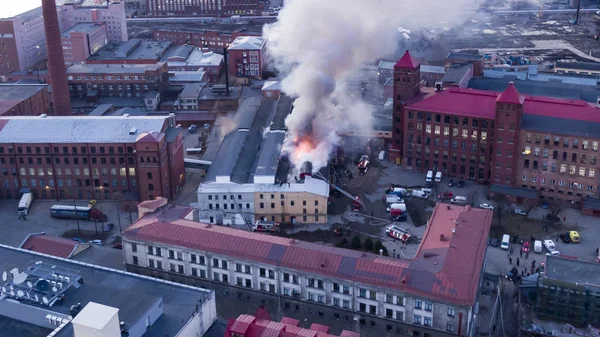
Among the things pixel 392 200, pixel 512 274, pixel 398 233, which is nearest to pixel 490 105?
pixel 392 200

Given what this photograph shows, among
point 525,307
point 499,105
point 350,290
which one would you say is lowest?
point 525,307

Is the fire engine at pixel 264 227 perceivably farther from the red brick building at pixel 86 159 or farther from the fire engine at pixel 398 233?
the red brick building at pixel 86 159

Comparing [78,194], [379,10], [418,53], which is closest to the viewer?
[78,194]

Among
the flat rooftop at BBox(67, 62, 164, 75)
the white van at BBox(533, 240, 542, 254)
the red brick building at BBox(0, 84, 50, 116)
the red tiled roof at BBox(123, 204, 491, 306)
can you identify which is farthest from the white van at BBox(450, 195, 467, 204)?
the flat rooftop at BBox(67, 62, 164, 75)

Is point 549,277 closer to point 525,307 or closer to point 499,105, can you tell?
point 525,307

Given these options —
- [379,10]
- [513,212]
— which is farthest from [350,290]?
[379,10]

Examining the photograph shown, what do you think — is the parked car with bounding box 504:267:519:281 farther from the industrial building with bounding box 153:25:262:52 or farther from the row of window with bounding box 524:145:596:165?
the industrial building with bounding box 153:25:262:52

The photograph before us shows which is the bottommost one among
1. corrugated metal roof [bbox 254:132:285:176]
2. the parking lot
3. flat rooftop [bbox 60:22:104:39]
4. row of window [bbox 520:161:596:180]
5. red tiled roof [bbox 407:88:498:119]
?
the parking lot

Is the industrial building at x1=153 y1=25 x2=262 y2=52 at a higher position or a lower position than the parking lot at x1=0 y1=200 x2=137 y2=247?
higher
